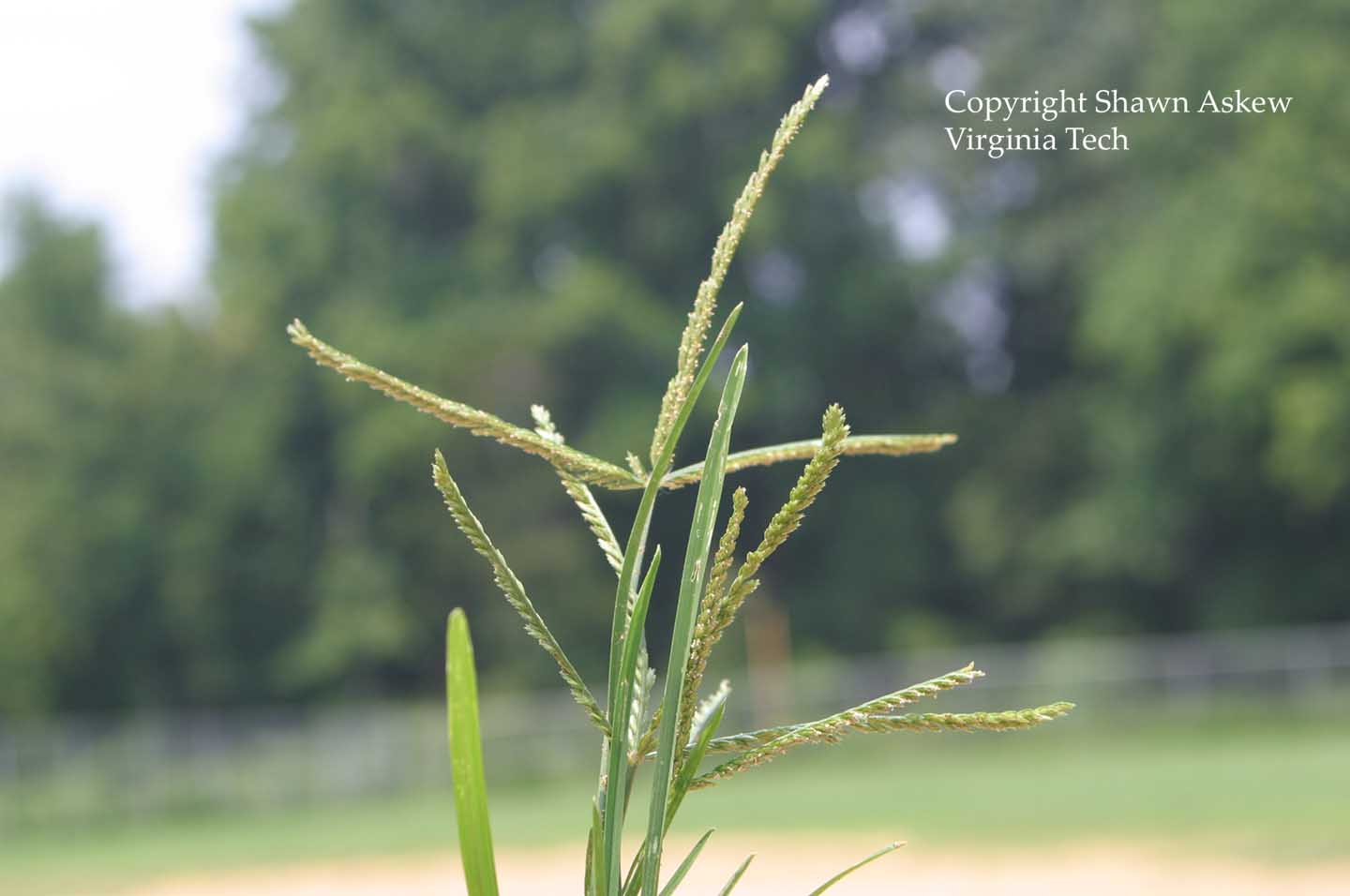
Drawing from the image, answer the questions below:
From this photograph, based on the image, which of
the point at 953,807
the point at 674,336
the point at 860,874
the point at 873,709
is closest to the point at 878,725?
the point at 873,709

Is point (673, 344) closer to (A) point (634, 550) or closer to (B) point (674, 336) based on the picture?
(B) point (674, 336)

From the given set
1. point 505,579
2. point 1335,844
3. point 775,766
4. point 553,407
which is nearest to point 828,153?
point 553,407

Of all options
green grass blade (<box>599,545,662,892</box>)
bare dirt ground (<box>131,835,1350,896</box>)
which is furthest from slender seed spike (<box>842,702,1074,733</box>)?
bare dirt ground (<box>131,835,1350,896</box>)

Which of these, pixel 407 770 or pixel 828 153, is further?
pixel 828 153

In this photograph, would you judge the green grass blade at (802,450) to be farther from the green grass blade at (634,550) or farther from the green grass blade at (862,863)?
the green grass blade at (862,863)

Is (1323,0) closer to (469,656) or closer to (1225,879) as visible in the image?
(1225,879)

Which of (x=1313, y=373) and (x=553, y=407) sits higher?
(x=553, y=407)

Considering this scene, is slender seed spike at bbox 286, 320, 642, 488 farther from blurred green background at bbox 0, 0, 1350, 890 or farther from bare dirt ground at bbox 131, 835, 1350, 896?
blurred green background at bbox 0, 0, 1350, 890

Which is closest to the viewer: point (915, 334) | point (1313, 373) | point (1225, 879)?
point (1225, 879)
